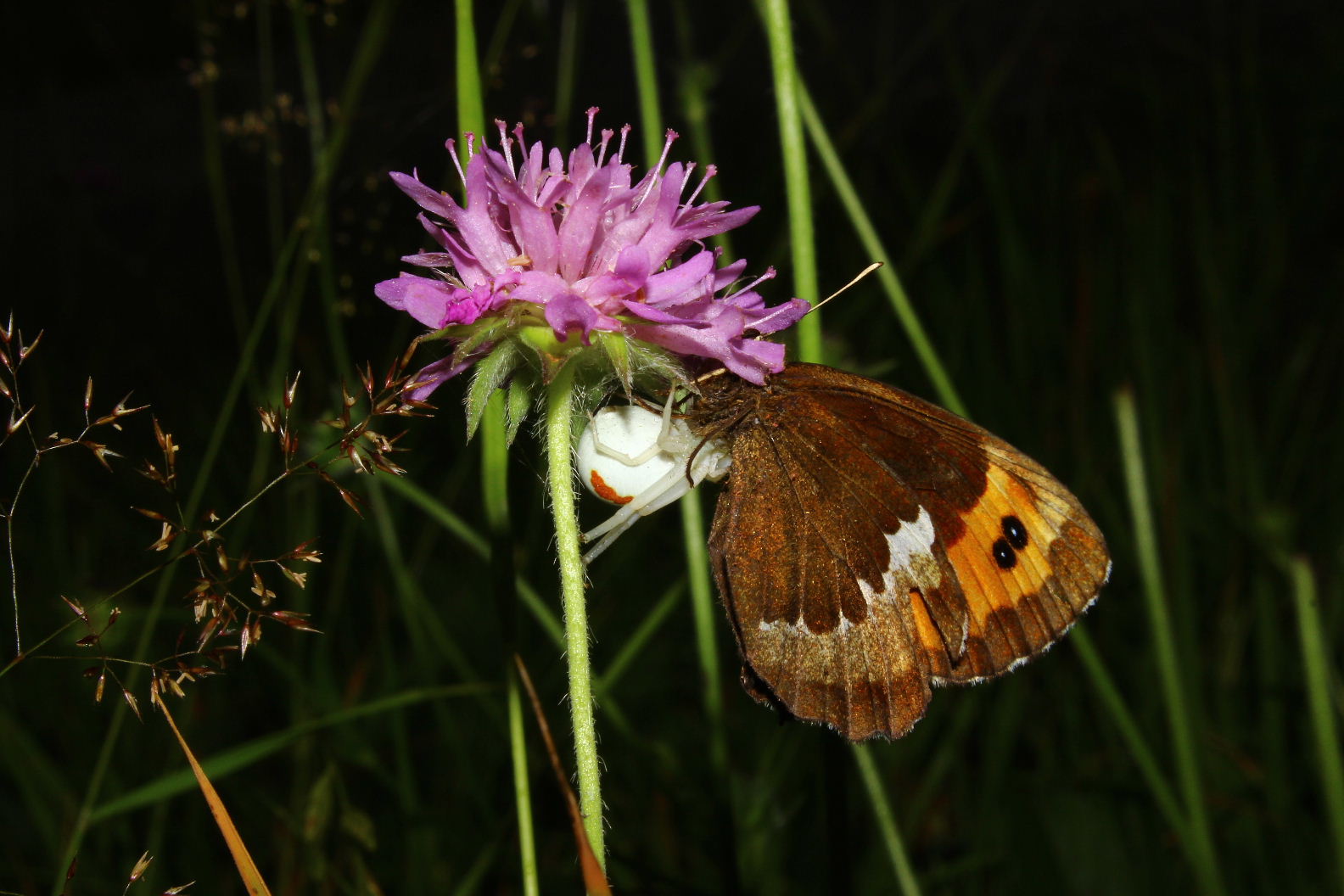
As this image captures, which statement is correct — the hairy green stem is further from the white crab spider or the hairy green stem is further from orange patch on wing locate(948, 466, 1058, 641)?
orange patch on wing locate(948, 466, 1058, 641)

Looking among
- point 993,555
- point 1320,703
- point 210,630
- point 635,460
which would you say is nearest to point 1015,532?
point 993,555

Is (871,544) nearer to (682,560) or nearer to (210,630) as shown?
(210,630)

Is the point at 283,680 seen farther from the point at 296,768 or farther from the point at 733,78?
the point at 733,78

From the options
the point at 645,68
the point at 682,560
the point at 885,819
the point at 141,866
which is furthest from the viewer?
the point at 682,560

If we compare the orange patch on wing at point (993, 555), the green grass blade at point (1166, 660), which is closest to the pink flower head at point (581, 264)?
the orange patch on wing at point (993, 555)

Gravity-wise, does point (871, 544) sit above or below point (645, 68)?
below

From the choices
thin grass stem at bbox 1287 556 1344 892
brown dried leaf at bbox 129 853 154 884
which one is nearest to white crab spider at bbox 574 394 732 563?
brown dried leaf at bbox 129 853 154 884

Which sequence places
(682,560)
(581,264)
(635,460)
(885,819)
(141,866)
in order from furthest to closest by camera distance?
(682,560) → (885,819) → (635,460) → (581,264) → (141,866)
